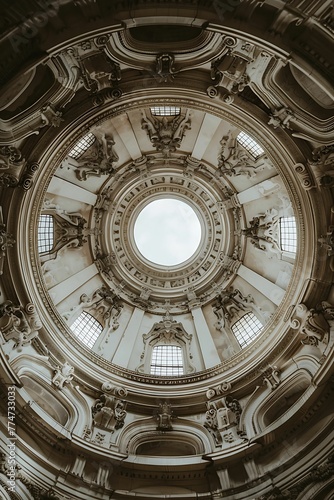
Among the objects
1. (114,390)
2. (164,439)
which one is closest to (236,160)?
(114,390)

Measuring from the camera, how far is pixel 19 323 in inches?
793

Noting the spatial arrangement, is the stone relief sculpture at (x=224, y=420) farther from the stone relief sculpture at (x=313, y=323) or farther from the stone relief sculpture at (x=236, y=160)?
the stone relief sculpture at (x=236, y=160)

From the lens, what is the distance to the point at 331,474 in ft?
49.1

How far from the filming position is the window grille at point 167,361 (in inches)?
1051

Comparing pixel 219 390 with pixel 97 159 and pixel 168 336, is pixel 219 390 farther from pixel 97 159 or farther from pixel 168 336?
pixel 97 159

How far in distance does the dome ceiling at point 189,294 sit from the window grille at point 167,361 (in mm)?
104

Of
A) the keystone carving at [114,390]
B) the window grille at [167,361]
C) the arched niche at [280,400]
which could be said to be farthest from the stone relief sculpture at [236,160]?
the keystone carving at [114,390]

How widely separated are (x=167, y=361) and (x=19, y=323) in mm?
10718

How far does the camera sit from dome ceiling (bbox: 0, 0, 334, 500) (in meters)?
16.5

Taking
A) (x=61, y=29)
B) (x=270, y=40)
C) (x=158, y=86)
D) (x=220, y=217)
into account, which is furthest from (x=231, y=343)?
(x=61, y=29)

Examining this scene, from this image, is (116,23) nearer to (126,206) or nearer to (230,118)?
(230,118)

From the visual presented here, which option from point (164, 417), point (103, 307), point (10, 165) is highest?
point (103, 307)

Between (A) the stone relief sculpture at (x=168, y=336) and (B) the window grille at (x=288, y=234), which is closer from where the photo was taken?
(B) the window grille at (x=288, y=234)

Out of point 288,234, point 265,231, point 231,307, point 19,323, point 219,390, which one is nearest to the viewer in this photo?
point 19,323
